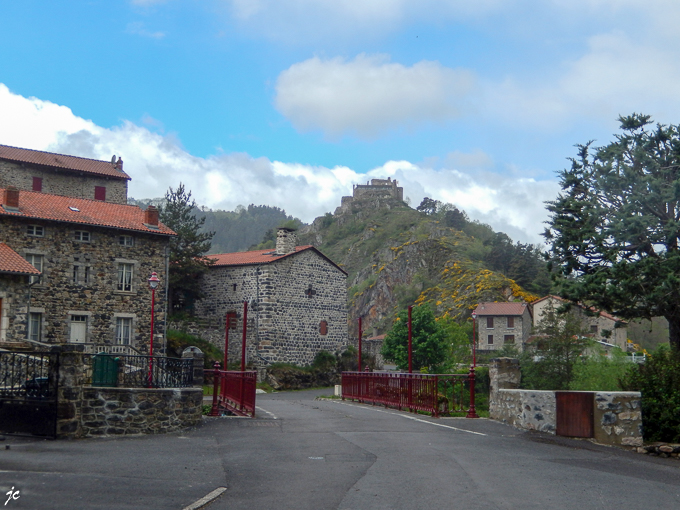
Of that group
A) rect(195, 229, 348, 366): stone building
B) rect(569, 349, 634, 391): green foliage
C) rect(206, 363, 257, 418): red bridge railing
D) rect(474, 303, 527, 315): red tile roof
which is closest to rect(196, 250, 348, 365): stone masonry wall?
rect(195, 229, 348, 366): stone building

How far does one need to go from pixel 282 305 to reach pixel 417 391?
1014 inches

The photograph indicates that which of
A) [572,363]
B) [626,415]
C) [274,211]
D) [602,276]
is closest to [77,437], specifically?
[626,415]

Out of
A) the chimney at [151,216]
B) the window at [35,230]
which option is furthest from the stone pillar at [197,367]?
the chimney at [151,216]

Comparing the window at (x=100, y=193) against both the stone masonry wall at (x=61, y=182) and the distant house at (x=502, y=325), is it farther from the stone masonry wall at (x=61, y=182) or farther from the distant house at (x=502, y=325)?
the distant house at (x=502, y=325)

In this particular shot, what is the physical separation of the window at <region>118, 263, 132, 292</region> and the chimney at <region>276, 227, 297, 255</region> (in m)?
11.4

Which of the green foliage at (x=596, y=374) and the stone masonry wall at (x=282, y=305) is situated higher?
the stone masonry wall at (x=282, y=305)

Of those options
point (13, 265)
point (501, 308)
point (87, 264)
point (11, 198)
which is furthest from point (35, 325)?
point (501, 308)

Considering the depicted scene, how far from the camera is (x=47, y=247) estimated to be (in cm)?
3266

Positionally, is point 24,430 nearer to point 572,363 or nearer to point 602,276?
point 602,276

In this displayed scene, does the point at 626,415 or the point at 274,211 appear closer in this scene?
the point at 626,415

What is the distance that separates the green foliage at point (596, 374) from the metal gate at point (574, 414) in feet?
102

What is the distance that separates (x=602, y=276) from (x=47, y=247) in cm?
2588

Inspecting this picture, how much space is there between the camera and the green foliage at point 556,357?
4581cm

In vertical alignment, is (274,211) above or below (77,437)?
above
